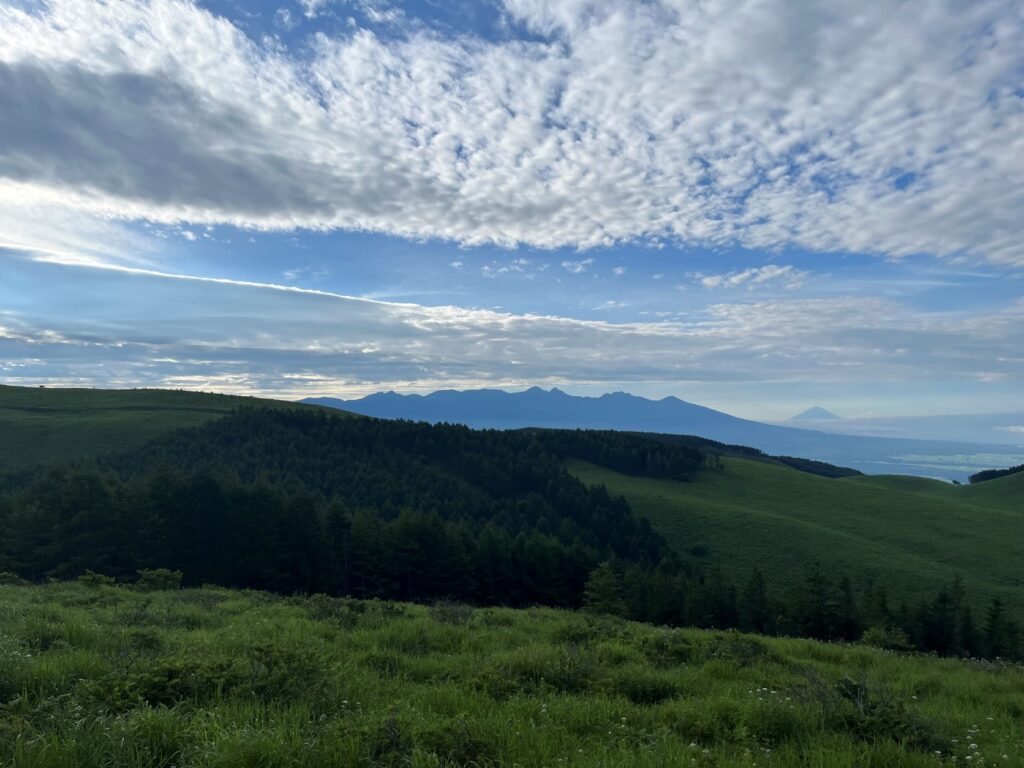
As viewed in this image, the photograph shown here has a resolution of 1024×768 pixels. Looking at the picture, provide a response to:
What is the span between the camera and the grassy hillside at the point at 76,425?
133875 mm

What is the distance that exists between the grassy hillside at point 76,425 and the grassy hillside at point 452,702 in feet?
440

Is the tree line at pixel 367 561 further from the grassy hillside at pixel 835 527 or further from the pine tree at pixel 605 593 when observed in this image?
the grassy hillside at pixel 835 527

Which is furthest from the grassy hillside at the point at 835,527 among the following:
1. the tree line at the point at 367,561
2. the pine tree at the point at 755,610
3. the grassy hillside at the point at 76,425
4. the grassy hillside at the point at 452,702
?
the grassy hillside at the point at 76,425

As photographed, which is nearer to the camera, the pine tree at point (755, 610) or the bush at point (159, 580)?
the bush at point (159, 580)

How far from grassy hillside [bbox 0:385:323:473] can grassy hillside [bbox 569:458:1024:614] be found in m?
117

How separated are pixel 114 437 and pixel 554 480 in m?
112

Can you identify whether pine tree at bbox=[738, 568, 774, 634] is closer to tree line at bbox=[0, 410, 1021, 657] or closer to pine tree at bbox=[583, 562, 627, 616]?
tree line at bbox=[0, 410, 1021, 657]

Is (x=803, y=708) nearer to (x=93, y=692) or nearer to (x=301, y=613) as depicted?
(x=93, y=692)

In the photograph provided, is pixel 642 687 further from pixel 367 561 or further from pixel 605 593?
pixel 367 561

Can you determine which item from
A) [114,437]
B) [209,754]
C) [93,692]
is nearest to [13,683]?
[93,692]

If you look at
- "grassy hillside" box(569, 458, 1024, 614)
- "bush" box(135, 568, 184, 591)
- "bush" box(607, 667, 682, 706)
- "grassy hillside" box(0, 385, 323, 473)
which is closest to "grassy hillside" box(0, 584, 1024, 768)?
"bush" box(607, 667, 682, 706)

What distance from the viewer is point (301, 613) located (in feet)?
49.6

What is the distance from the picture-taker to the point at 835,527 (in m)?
115

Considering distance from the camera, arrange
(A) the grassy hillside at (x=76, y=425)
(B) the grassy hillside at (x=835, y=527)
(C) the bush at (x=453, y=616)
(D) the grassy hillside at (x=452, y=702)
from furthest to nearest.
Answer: (A) the grassy hillside at (x=76, y=425) < (B) the grassy hillside at (x=835, y=527) < (C) the bush at (x=453, y=616) < (D) the grassy hillside at (x=452, y=702)
